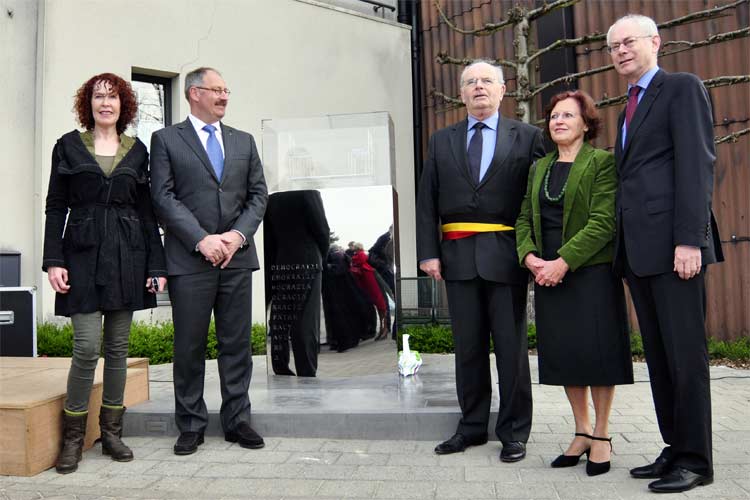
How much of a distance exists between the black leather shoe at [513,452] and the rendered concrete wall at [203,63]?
5582 millimetres

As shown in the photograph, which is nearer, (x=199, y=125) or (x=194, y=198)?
(x=194, y=198)

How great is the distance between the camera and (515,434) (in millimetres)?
3061

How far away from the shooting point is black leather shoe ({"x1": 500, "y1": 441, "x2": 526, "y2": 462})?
2947 millimetres

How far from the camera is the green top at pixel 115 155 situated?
10.4 ft

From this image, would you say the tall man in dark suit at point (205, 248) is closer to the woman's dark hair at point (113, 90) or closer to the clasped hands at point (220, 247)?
the clasped hands at point (220, 247)

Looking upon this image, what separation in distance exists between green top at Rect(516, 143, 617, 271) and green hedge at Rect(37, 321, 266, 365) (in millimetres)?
4459

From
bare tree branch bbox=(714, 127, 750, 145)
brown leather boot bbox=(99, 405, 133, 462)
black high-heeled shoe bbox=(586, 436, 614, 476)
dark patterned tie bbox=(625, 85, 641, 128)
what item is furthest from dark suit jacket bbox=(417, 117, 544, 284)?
bare tree branch bbox=(714, 127, 750, 145)

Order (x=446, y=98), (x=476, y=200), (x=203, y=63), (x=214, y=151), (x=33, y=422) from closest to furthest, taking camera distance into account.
A: (x=33, y=422)
(x=476, y=200)
(x=214, y=151)
(x=203, y=63)
(x=446, y=98)

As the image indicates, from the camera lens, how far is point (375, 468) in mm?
2922

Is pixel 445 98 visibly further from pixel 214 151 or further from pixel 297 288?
pixel 214 151

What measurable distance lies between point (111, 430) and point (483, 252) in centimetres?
202

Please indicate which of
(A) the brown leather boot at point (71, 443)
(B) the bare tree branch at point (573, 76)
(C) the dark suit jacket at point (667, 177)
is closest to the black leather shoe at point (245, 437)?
(A) the brown leather boot at point (71, 443)

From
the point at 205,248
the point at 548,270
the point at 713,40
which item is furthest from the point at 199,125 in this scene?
the point at 713,40

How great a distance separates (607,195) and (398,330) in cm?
217
